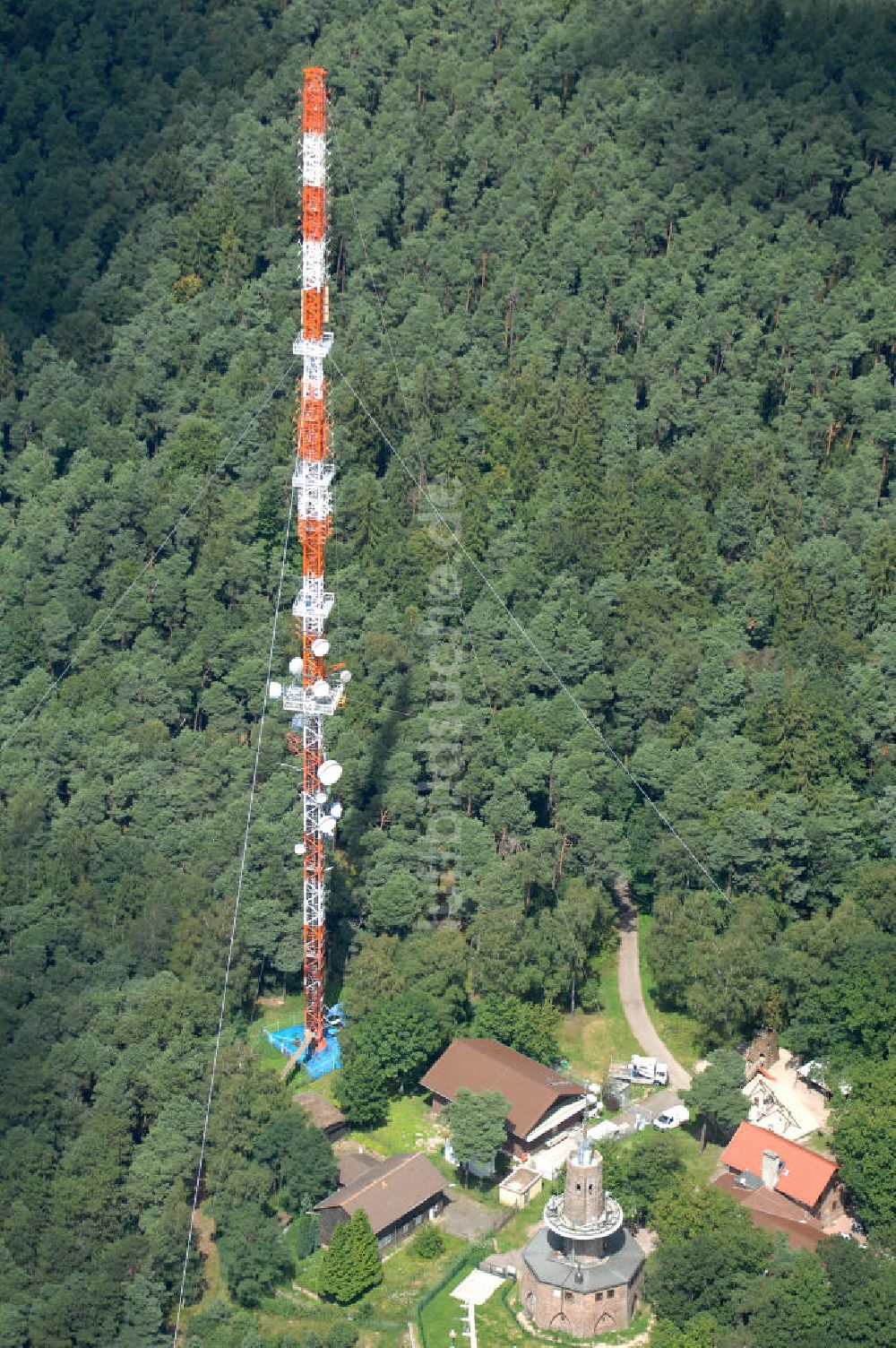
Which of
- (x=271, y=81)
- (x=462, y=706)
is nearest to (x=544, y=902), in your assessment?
(x=462, y=706)

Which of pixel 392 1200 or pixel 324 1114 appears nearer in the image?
pixel 392 1200

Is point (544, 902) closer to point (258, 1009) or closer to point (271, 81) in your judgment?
point (258, 1009)

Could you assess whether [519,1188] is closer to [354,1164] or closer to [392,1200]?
[392,1200]

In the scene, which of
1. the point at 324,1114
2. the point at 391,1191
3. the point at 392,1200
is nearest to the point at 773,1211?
the point at 392,1200

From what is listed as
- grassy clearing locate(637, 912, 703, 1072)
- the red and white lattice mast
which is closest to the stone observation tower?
grassy clearing locate(637, 912, 703, 1072)

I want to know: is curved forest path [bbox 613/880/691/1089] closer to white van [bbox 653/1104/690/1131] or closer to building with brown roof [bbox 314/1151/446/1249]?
white van [bbox 653/1104/690/1131]

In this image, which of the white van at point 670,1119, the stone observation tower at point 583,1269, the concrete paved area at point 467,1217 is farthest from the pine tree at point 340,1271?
the white van at point 670,1119

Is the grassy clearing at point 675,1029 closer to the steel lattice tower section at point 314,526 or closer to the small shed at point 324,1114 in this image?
the small shed at point 324,1114
